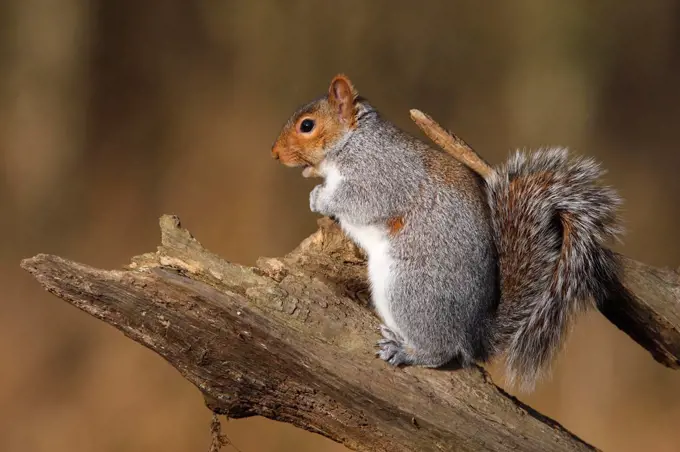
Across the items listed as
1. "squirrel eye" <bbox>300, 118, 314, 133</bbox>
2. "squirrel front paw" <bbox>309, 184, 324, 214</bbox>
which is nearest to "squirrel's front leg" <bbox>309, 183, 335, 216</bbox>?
"squirrel front paw" <bbox>309, 184, 324, 214</bbox>

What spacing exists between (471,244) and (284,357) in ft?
1.80

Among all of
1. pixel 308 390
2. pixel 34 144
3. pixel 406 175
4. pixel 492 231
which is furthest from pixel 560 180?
pixel 34 144

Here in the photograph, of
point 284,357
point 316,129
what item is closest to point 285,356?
point 284,357

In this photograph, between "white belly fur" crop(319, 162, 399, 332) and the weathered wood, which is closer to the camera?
the weathered wood

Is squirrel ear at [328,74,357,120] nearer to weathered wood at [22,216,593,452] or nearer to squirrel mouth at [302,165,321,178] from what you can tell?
squirrel mouth at [302,165,321,178]

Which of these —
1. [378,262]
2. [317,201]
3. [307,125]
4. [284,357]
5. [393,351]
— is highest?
[307,125]

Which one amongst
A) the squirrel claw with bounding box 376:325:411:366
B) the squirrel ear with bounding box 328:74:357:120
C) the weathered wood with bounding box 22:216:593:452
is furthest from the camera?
the squirrel ear with bounding box 328:74:357:120

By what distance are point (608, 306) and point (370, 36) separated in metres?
1.77

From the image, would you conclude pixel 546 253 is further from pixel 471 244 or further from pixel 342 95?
pixel 342 95

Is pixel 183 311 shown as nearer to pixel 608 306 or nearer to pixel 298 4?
pixel 608 306

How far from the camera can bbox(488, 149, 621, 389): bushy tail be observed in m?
2.12

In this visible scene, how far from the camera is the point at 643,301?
2336 millimetres

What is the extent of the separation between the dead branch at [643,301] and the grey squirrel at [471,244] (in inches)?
4.3

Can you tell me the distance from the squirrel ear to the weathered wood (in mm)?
506
